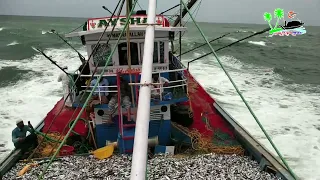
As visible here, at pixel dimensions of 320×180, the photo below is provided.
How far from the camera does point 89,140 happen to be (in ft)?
33.2

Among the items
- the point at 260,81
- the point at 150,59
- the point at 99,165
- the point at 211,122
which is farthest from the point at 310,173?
the point at 260,81

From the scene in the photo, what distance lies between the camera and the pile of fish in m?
7.33

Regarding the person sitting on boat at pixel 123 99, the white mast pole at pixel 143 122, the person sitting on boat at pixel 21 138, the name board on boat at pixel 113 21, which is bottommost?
the person sitting on boat at pixel 21 138

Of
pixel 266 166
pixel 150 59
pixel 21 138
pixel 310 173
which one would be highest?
pixel 150 59

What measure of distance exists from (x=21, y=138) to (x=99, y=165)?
2.92 metres

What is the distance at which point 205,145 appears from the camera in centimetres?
919

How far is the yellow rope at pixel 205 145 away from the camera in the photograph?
29.2ft

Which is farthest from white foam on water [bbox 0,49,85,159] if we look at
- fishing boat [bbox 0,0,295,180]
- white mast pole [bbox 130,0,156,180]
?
white mast pole [bbox 130,0,156,180]

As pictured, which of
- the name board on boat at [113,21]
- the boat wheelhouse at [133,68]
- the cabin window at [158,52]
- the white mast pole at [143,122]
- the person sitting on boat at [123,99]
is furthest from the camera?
the cabin window at [158,52]

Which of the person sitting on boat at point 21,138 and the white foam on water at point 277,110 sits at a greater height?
the person sitting on boat at point 21,138

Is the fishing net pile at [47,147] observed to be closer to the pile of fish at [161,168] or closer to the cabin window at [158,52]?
the pile of fish at [161,168]

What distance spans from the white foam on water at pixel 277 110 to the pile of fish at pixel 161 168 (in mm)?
3952

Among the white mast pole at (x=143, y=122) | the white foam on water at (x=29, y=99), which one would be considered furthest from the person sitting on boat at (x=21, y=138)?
the white mast pole at (x=143, y=122)

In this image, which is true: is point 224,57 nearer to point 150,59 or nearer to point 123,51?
point 123,51
